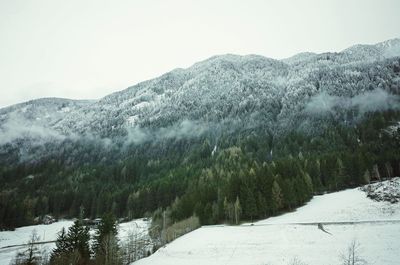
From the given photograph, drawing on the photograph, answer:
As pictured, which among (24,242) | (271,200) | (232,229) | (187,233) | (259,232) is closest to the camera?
(259,232)

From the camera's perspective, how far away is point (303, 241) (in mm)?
58406

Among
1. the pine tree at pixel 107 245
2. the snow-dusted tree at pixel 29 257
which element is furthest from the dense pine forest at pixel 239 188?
the snow-dusted tree at pixel 29 257

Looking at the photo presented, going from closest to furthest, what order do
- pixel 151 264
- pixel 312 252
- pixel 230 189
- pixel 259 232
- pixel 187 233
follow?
1. pixel 312 252
2. pixel 151 264
3. pixel 259 232
4. pixel 187 233
5. pixel 230 189

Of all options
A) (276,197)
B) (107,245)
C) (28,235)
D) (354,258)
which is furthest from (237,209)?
(28,235)

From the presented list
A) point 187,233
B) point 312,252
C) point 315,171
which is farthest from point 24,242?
point 315,171

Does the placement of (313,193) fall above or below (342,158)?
below

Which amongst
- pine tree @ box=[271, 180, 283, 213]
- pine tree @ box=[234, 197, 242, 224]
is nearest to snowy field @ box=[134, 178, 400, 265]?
pine tree @ box=[271, 180, 283, 213]

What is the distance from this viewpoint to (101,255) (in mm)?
60156

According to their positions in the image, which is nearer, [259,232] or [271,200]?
[259,232]

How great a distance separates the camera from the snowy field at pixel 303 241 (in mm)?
48250

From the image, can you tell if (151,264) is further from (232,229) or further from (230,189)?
(230,189)

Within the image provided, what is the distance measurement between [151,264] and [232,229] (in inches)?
1071

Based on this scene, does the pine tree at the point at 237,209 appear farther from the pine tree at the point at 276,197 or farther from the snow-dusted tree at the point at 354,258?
the snow-dusted tree at the point at 354,258

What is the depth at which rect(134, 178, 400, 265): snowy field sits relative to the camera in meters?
48.2
